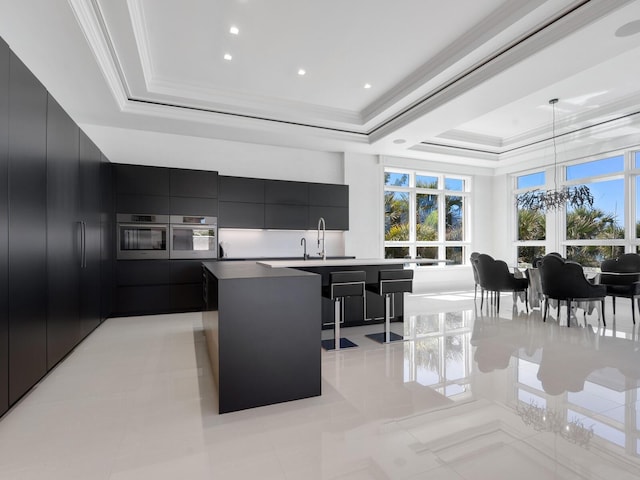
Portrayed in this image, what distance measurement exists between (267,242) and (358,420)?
4.51m

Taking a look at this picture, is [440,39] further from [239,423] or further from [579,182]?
[579,182]

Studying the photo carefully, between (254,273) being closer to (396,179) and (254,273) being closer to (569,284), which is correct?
(569,284)

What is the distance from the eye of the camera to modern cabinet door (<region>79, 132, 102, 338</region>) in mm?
3578

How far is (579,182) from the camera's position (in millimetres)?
7199

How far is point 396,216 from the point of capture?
8.06m

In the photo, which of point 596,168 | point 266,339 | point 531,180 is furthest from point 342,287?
point 531,180

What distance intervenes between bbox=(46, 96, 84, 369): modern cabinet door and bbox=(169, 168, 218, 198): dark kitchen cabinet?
178 centimetres

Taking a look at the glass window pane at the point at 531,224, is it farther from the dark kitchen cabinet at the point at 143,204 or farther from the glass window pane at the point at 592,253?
the dark kitchen cabinet at the point at 143,204

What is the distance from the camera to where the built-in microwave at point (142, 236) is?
16.2 ft

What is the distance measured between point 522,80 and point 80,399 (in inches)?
212

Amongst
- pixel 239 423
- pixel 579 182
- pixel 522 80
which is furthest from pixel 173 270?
pixel 579 182

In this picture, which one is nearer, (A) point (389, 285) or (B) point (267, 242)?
(A) point (389, 285)

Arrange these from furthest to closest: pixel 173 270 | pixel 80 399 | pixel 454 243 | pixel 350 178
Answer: pixel 454 243, pixel 350 178, pixel 173 270, pixel 80 399

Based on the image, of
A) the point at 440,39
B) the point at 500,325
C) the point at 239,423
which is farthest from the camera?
the point at 500,325
